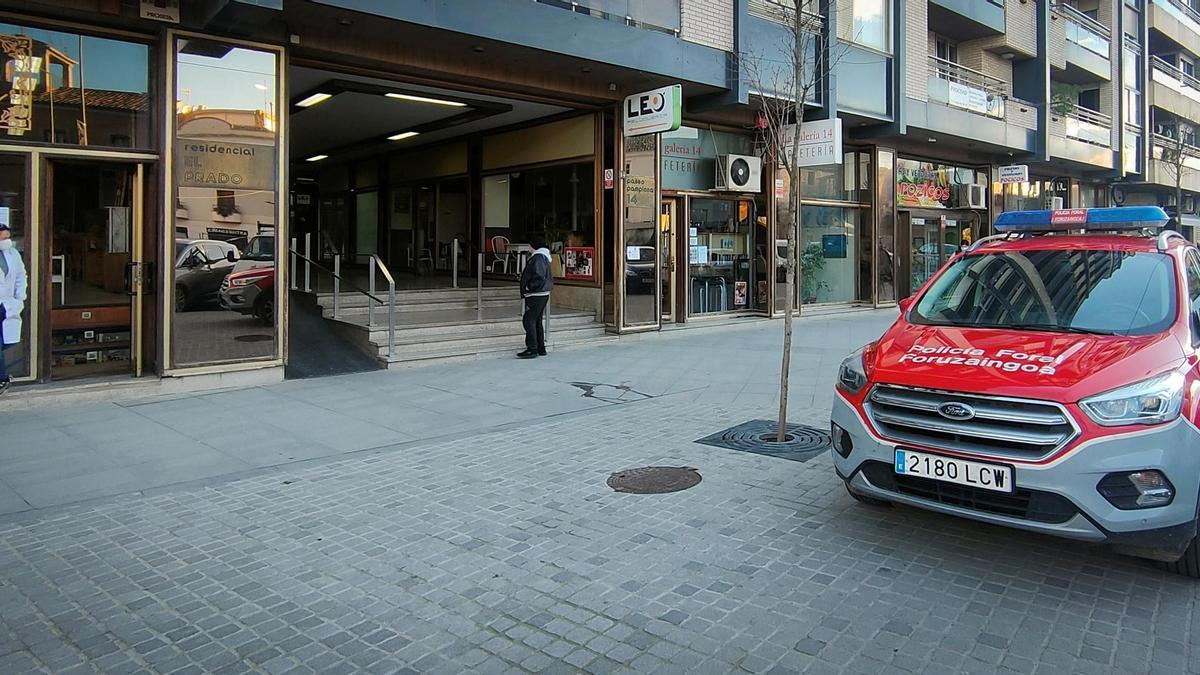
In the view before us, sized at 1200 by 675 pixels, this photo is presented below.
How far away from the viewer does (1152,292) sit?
4.81m

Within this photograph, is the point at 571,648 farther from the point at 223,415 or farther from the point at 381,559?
the point at 223,415

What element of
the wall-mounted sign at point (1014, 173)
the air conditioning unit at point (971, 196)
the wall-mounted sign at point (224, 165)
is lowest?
the wall-mounted sign at point (224, 165)

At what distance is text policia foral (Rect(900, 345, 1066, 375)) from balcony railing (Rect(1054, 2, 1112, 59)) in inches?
1007

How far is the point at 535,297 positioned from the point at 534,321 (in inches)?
14.9

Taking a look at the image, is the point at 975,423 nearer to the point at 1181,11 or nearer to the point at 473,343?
the point at 473,343

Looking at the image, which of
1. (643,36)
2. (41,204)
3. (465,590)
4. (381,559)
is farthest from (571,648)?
(643,36)

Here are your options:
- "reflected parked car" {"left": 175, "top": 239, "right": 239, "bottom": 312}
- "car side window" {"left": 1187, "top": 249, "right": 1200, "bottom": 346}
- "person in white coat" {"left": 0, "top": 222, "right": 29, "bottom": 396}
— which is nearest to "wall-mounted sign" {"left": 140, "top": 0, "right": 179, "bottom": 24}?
"reflected parked car" {"left": 175, "top": 239, "right": 239, "bottom": 312}

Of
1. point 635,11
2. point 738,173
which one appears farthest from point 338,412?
point 738,173

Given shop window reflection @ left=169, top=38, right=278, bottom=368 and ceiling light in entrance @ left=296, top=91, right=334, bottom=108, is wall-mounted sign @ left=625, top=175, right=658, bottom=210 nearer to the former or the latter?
ceiling light in entrance @ left=296, top=91, right=334, bottom=108

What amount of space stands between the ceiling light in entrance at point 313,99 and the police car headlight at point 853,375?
1108 cm

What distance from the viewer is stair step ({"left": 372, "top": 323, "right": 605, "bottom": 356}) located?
11469 mm

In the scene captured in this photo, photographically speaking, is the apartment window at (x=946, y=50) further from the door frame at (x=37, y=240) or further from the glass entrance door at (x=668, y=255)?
the door frame at (x=37, y=240)

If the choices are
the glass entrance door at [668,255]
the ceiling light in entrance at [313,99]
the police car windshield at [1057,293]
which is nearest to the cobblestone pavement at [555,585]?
the police car windshield at [1057,293]

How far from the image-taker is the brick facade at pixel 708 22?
535 inches
